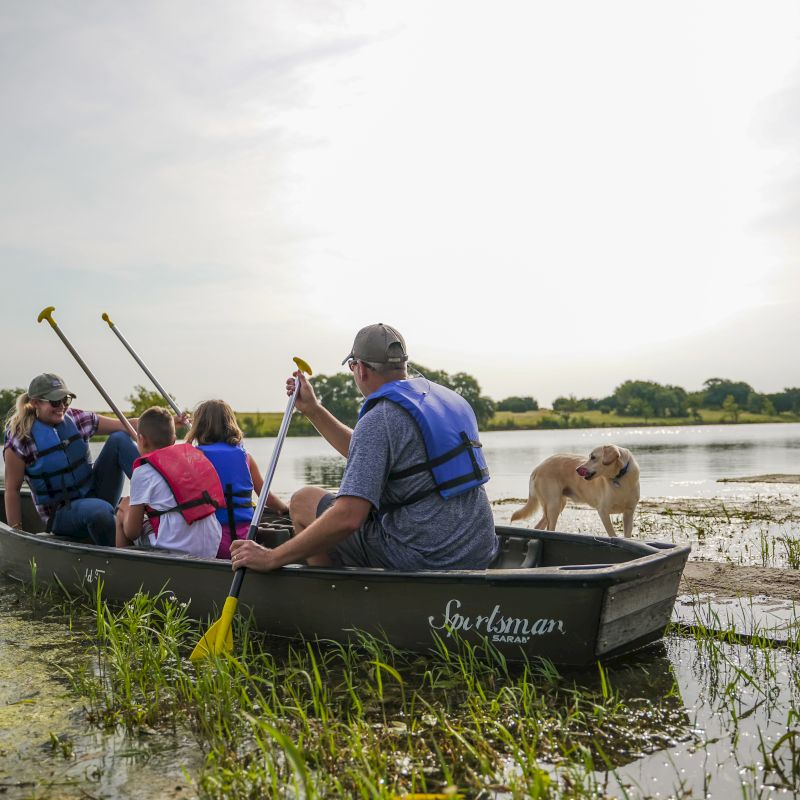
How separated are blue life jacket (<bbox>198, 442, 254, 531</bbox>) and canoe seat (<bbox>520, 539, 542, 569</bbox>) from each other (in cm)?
219

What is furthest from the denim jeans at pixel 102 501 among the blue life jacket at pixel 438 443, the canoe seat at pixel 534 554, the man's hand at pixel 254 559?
the canoe seat at pixel 534 554

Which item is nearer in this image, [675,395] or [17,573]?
[17,573]

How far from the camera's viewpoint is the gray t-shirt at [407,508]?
425 centimetres

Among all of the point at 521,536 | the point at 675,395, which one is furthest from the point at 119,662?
the point at 675,395

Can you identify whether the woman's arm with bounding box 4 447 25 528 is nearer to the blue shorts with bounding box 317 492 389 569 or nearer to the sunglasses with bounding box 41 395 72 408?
the sunglasses with bounding box 41 395 72 408

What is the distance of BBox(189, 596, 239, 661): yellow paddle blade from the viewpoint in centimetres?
443

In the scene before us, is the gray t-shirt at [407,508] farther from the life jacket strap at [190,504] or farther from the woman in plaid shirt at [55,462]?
the woman in plaid shirt at [55,462]

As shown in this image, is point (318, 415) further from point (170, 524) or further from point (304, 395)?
point (170, 524)

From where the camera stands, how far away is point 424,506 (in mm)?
4426

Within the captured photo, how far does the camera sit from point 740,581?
6309mm

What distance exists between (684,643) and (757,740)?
1.45 m

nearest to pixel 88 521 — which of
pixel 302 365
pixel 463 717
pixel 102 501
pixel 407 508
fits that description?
pixel 102 501

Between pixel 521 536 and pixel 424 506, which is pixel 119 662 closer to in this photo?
pixel 424 506

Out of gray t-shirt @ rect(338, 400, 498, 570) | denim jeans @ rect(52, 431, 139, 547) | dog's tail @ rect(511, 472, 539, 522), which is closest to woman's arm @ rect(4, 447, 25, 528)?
denim jeans @ rect(52, 431, 139, 547)
